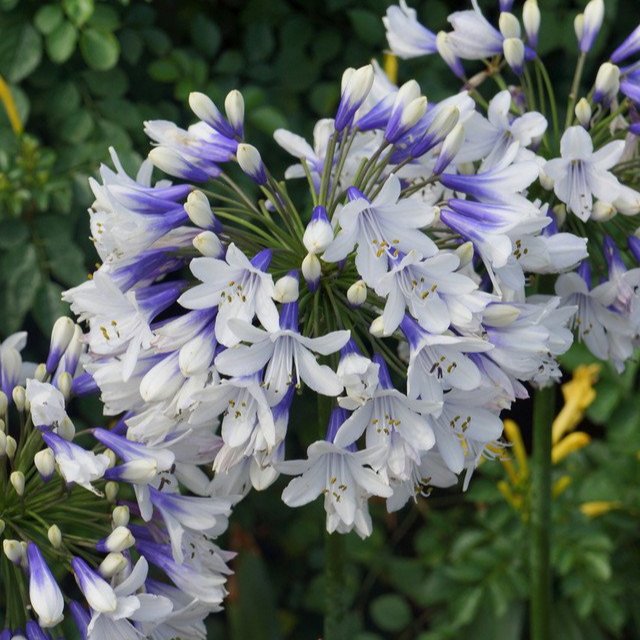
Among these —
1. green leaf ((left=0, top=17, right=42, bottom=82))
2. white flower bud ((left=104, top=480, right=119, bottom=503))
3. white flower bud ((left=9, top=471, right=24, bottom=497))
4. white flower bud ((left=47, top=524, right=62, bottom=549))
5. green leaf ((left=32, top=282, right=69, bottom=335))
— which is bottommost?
green leaf ((left=32, top=282, right=69, bottom=335))

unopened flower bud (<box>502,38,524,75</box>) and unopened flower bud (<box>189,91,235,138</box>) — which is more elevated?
unopened flower bud (<box>189,91,235,138</box>)

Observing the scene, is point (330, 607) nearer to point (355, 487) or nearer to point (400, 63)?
point (355, 487)

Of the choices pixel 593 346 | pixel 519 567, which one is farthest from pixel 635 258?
pixel 519 567

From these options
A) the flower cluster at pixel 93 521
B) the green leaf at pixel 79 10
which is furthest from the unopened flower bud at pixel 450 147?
the green leaf at pixel 79 10

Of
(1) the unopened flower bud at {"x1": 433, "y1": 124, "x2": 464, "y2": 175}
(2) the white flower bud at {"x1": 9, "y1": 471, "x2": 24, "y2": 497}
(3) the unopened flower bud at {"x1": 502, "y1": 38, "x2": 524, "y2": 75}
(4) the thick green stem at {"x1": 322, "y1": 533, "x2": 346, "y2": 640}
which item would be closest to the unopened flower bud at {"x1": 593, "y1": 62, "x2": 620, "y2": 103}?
(3) the unopened flower bud at {"x1": 502, "y1": 38, "x2": 524, "y2": 75}

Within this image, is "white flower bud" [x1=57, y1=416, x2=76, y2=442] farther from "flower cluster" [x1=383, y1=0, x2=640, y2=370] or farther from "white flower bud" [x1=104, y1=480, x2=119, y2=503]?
"flower cluster" [x1=383, y1=0, x2=640, y2=370]

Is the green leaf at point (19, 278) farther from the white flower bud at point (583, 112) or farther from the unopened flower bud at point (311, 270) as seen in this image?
the white flower bud at point (583, 112)
